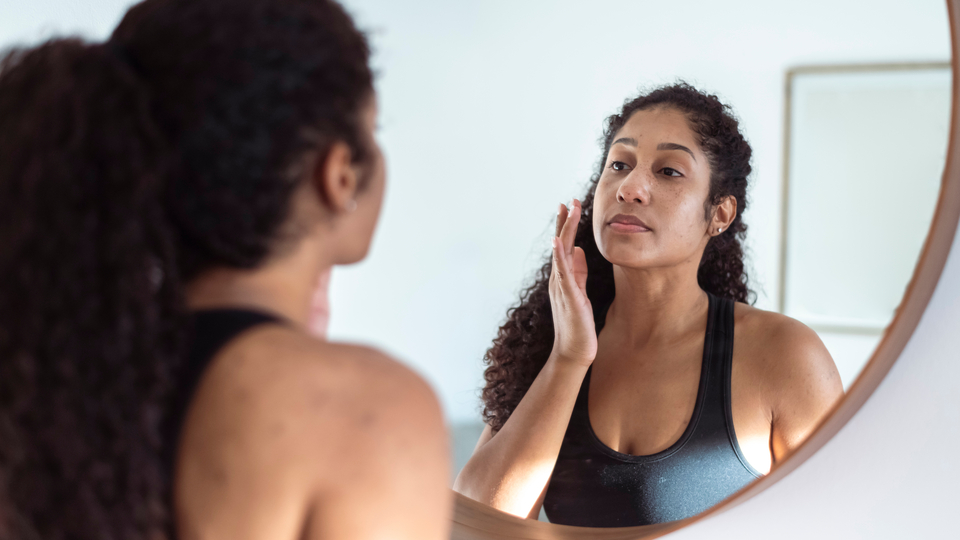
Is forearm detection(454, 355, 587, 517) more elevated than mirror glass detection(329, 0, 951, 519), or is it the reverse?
mirror glass detection(329, 0, 951, 519)

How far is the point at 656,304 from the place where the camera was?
2.39 ft

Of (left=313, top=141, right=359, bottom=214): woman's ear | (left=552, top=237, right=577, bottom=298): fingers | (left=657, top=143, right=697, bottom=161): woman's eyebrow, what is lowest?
(left=552, top=237, right=577, bottom=298): fingers

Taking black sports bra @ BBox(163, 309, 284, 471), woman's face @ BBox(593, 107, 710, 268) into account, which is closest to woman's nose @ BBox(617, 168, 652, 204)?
woman's face @ BBox(593, 107, 710, 268)

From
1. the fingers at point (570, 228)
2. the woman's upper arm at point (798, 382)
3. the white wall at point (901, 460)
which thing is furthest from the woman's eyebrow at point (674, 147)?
the white wall at point (901, 460)

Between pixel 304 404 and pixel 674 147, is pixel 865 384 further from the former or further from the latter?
pixel 304 404

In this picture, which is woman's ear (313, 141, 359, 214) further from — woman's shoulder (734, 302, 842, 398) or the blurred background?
woman's shoulder (734, 302, 842, 398)

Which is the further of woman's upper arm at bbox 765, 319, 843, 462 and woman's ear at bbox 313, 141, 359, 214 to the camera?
woman's upper arm at bbox 765, 319, 843, 462

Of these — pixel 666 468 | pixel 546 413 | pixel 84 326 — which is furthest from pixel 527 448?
pixel 84 326

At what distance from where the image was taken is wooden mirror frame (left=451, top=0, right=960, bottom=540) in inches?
26.9

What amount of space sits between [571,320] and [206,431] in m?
0.45

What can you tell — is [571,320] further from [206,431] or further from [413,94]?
[206,431]

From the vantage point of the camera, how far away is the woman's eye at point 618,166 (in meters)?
0.69

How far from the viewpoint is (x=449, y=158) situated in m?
0.74

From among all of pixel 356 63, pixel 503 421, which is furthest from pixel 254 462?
pixel 503 421
